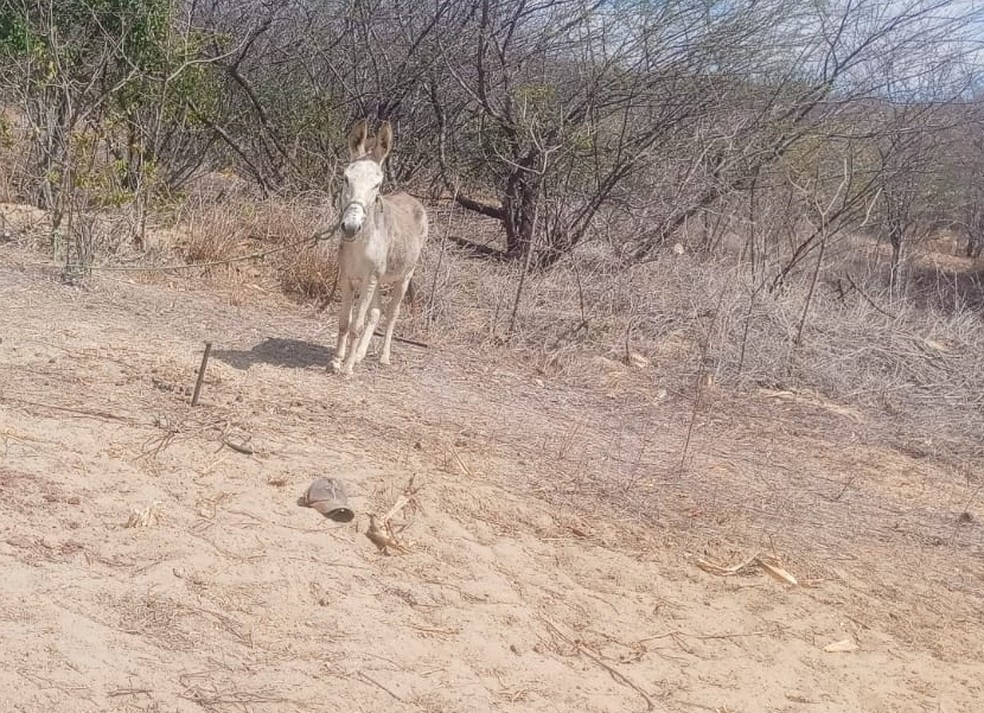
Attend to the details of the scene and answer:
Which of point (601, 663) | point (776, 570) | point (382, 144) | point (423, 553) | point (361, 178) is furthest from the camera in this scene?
point (382, 144)

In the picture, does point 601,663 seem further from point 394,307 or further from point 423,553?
point 394,307

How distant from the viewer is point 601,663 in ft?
14.8

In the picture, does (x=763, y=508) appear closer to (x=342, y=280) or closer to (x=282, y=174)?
(x=342, y=280)

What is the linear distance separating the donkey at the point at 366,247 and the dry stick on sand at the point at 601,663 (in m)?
3.09

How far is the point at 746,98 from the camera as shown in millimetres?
12914

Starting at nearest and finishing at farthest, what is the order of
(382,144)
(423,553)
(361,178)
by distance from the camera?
(423,553) < (361,178) < (382,144)

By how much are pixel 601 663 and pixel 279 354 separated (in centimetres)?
415

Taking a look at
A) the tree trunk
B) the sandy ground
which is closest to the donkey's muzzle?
the sandy ground

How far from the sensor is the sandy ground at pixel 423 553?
160 inches

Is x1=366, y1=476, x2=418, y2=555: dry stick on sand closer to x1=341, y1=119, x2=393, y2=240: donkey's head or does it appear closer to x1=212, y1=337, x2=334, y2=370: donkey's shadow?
x1=341, y1=119, x2=393, y2=240: donkey's head

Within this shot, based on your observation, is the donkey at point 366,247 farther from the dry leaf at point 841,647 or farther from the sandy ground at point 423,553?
the dry leaf at point 841,647

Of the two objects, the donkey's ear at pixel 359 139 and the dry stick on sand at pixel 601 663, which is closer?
the dry stick on sand at pixel 601 663

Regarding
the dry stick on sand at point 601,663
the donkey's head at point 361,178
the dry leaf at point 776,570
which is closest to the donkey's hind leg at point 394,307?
the donkey's head at point 361,178

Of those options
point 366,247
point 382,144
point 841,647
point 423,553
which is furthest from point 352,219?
point 841,647
